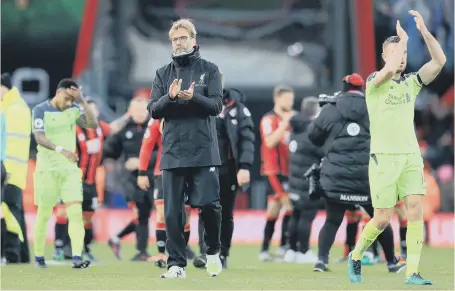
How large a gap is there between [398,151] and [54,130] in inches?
179

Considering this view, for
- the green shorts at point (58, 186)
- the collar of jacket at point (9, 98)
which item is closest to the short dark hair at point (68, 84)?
the green shorts at point (58, 186)

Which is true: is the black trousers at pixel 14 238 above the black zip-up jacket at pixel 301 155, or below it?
below

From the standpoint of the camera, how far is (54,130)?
14781 mm

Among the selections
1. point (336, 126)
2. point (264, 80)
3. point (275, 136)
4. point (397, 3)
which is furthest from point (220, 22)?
point (336, 126)

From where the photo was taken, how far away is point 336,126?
46.4 ft

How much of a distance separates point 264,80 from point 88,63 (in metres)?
3.36

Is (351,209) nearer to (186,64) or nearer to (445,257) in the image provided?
(445,257)

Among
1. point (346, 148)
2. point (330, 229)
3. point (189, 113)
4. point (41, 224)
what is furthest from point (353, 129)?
point (41, 224)

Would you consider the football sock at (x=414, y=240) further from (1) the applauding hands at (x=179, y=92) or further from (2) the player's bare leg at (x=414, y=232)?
(1) the applauding hands at (x=179, y=92)

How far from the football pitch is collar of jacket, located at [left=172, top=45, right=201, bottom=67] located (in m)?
1.99

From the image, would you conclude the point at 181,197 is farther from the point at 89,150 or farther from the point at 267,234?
the point at 267,234

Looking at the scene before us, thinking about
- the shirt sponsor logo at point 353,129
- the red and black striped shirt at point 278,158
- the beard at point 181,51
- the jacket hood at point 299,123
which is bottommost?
the red and black striped shirt at point 278,158

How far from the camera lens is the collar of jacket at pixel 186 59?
40.1ft

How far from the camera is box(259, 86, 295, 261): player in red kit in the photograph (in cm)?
1772
